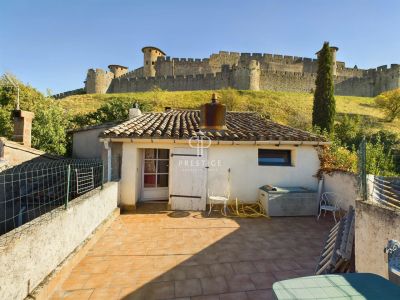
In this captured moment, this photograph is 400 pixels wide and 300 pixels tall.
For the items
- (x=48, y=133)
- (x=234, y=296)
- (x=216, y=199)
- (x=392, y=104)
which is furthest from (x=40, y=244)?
(x=392, y=104)

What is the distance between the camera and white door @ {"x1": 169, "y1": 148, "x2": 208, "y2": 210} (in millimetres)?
7906

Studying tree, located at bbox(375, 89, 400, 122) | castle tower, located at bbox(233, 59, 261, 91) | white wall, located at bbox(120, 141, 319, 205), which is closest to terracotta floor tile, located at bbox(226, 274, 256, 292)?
white wall, located at bbox(120, 141, 319, 205)

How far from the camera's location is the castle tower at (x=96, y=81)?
4522 centimetres

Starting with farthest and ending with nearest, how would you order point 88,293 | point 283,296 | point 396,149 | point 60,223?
1. point 396,149
2. point 60,223
3. point 88,293
4. point 283,296

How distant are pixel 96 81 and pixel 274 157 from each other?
44848 mm

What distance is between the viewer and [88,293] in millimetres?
3543

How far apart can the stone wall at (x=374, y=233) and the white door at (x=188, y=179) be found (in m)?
4.92

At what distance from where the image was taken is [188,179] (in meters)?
7.96

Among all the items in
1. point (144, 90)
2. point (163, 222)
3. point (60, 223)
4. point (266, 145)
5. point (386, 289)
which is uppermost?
point (144, 90)

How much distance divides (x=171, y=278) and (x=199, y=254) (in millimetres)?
1012

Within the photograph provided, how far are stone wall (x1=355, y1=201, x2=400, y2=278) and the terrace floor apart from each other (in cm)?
118

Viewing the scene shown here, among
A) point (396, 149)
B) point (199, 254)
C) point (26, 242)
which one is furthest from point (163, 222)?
point (396, 149)

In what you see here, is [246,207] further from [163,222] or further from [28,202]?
[28,202]

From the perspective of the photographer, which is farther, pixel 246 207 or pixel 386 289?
pixel 246 207
